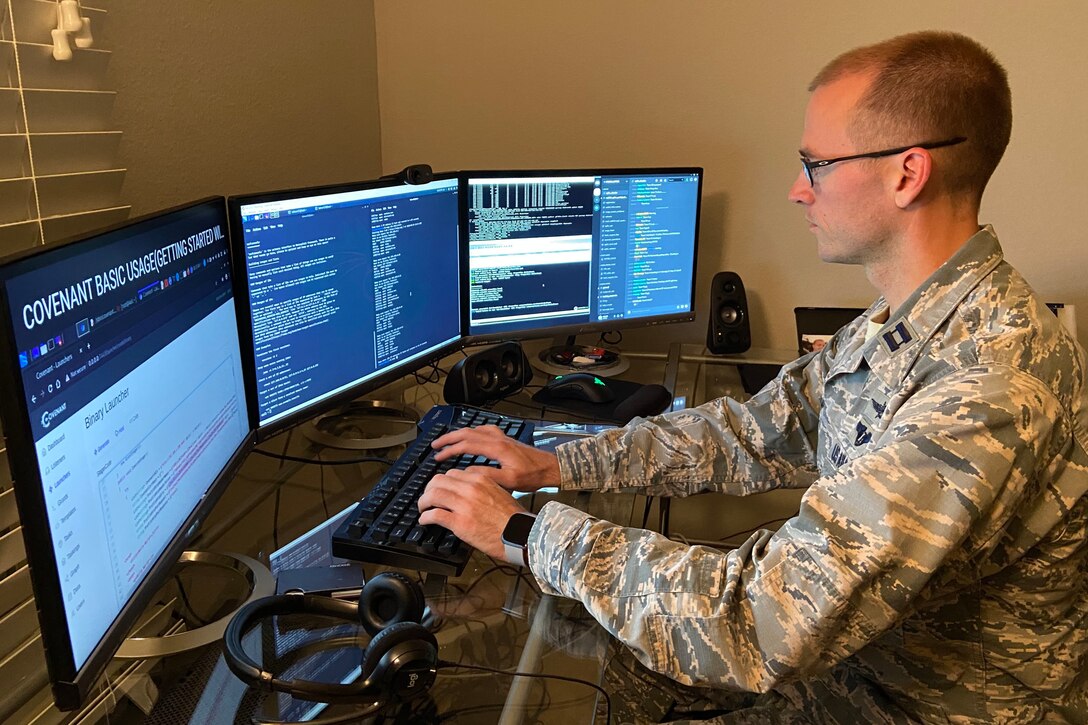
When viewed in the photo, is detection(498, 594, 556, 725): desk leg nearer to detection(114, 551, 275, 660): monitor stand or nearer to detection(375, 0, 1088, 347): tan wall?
detection(114, 551, 275, 660): monitor stand

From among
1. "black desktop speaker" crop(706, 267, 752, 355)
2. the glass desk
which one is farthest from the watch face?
"black desktop speaker" crop(706, 267, 752, 355)

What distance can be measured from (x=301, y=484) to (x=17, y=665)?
1.64 ft

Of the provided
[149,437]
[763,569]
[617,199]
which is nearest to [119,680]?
[149,437]

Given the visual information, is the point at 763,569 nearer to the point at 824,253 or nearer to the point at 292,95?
the point at 824,253

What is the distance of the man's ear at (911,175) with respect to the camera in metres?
1.05

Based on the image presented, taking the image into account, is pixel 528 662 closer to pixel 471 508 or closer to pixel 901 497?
Answer: pixel 471 508

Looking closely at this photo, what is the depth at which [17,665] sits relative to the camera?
3.05 ft

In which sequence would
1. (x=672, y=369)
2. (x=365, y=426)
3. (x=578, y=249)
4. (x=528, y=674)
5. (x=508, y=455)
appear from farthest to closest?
(x=672, y=369) < (x=578, y=249) < (x=365, y=426) < (x=508, y=455) < (x=528, y=674)

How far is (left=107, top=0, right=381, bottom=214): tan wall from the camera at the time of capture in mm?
1273

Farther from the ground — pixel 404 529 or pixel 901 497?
pixel 901 497

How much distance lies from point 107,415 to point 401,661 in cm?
37

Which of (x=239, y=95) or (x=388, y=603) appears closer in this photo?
(x=388, y=603)

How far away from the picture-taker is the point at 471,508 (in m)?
1.07

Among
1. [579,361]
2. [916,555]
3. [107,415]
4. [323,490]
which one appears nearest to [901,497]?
[916,555]
